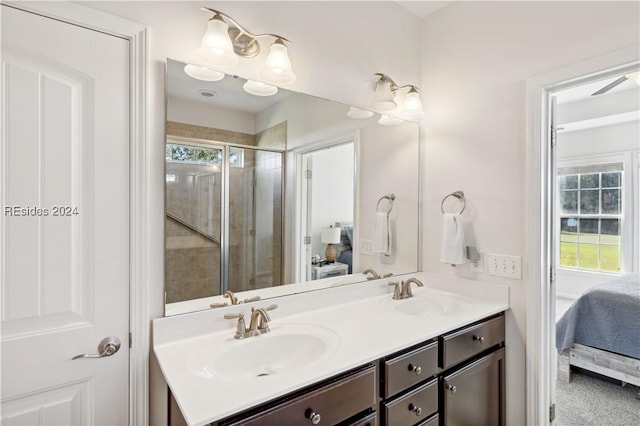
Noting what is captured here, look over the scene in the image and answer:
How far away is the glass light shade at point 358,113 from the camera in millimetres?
1940

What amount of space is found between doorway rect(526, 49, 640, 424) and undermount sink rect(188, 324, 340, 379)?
1.12m

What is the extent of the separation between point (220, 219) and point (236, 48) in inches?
30.1

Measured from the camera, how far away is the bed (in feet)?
7.81

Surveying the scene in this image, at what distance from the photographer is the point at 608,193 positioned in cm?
448

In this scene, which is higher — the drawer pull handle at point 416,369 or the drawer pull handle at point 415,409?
the drawer pull handle at point 416,369

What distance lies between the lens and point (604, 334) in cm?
250

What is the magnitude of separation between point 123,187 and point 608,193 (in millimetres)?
5616

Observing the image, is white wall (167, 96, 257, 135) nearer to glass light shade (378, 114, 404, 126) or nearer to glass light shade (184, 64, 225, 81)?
glass light shade (184, 64, 225, 81)

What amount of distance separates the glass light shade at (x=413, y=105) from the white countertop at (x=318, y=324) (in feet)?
3.38

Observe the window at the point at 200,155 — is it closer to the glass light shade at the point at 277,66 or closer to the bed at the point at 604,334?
the glass light shade at the point at 277,66

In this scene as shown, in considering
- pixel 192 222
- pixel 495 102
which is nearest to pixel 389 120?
pixel 495 102

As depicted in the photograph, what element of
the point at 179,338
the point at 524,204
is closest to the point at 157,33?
the point at 179,338

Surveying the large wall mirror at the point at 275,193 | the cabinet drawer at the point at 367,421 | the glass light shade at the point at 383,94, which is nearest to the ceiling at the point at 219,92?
the large wall mirror at the point at 275,193

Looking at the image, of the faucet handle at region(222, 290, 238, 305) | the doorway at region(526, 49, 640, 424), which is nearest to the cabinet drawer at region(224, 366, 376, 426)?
the faucet handle at region(222, 290, 238, 305)
